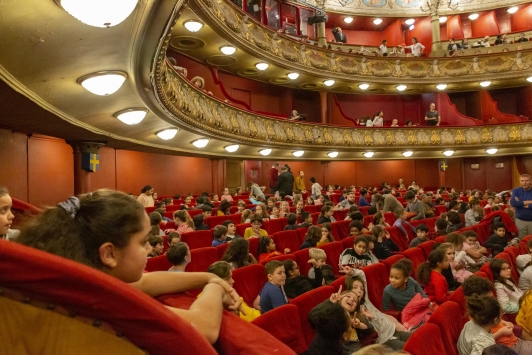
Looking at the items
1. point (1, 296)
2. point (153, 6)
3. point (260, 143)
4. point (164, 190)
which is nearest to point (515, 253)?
point (153, 6)

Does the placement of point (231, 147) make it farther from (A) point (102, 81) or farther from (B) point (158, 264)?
(B) point (158, 264)

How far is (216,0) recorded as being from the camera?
1013 centimetres

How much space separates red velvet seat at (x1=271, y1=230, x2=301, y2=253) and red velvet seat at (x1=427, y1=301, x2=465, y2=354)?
2.83m

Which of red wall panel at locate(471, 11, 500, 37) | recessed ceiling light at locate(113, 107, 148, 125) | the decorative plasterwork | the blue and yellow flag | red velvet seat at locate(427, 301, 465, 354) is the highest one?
red wall panel at locate(471, 11, 500, 37)

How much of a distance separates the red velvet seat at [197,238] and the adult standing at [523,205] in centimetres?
401

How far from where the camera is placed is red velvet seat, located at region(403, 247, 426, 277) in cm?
468

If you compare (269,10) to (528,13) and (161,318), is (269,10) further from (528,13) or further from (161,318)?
(161,318)

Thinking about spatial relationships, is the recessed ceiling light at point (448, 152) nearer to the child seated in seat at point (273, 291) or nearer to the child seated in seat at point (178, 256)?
the child seated in seat at point (273, 291)

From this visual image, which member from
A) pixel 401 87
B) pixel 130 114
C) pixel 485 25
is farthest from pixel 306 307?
pixel 485 25

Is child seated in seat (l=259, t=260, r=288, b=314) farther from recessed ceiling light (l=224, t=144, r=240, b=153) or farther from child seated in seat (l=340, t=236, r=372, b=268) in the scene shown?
recessed ceiling light (l=224, t=144, r=240, b=153)

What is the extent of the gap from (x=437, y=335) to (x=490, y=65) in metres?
16.0

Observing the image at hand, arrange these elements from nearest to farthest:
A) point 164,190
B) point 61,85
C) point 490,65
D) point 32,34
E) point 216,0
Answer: point 32,34 < point 61,85 < point 216,0 < point 164,190 < point 490,65

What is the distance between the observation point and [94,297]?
47cm

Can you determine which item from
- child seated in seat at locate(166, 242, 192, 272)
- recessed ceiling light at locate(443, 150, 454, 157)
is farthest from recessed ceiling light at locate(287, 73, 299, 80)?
child seated in seat at locate(166, 242, 192, 272)
